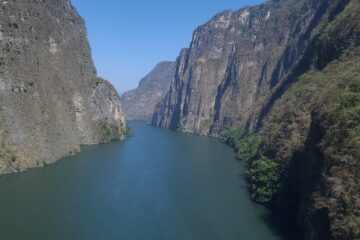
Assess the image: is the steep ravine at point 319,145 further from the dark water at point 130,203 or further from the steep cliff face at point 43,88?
the steep cliff face at point 43,88

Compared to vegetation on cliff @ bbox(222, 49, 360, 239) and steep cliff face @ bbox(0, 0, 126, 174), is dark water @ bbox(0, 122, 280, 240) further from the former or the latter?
steep cliff face @ bbox(0, 0, 126, 174)

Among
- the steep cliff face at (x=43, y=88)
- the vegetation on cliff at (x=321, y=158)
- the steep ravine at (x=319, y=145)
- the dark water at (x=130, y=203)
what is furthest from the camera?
the steep cliff face at (x=43, y=88)

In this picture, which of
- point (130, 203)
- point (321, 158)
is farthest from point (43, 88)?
point (321, 158)

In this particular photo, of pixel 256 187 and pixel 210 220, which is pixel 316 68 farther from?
pixel 210 220

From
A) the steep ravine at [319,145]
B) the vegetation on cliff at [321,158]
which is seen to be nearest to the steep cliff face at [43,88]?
the steep ravine at [319,145]

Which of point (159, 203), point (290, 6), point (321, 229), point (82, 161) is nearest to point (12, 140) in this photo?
point (82, 161)

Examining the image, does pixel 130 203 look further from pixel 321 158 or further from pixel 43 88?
pixel 43 88
